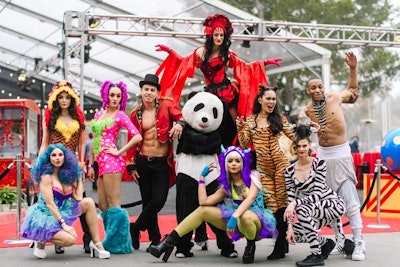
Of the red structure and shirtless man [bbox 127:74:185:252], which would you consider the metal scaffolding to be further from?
shirtless man [bbox 127:74:185:252]

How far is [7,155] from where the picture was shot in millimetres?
13055

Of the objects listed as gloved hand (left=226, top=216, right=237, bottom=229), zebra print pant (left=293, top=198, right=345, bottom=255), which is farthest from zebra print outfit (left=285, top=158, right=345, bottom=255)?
gloved hand (left=226, top=216, right=237, bottom=229)

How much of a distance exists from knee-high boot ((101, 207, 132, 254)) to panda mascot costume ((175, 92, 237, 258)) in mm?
467

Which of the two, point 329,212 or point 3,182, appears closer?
point 329,212

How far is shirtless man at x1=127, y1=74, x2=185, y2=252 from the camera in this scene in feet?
19.0

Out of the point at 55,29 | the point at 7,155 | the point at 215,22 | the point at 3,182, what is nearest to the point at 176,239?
the point at 215,22

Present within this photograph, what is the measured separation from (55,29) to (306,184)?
14836 mm

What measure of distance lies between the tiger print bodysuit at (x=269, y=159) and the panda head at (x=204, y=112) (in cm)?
28

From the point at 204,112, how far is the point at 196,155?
0.38m

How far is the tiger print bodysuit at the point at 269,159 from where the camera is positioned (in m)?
5.34

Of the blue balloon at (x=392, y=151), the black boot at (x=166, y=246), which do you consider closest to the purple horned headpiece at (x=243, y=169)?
the black boot at (x=166, y=246)

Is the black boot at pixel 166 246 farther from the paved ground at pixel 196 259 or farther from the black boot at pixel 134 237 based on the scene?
the black boot at pixel 134 237

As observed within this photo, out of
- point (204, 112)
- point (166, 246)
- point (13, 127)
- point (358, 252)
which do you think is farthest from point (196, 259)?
point (13, 127)

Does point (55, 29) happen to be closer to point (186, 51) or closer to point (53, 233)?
point (186, 51)
